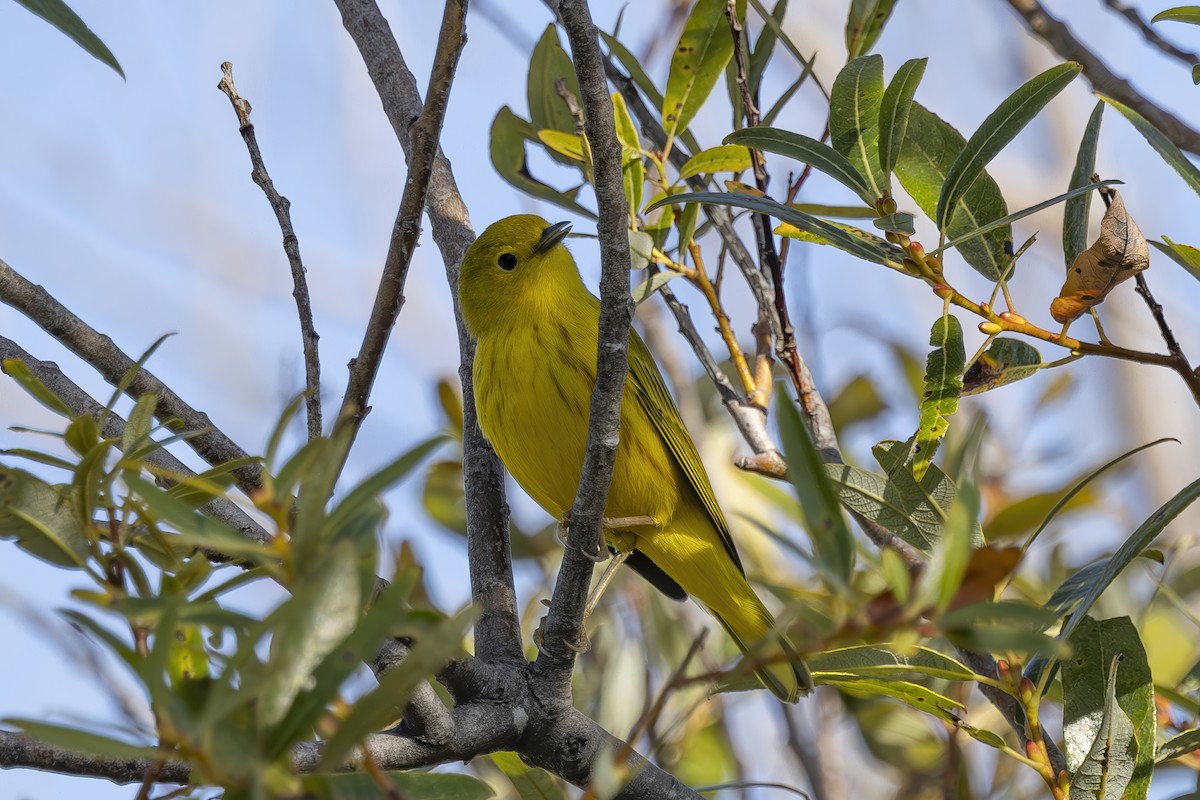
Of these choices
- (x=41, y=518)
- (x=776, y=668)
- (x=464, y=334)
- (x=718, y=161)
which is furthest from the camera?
(x=464, y=334)

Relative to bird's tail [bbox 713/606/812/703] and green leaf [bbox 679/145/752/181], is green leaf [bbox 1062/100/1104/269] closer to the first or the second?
green leaf [bbox 679/145/752/181]

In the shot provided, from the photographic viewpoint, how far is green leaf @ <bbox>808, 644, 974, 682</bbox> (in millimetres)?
2020

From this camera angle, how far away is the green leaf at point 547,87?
3277 millimetres

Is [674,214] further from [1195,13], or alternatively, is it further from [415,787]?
[415,787]

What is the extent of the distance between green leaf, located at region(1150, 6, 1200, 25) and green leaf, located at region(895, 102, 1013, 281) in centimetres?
42

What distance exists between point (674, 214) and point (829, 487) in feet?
6.46

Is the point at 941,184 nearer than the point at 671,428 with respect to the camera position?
Yes

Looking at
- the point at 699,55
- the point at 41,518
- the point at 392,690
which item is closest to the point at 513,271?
the point at 699,55

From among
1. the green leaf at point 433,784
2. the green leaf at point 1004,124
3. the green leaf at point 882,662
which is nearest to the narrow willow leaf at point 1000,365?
the green leaf at point 1004,124

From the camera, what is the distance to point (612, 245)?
1831 millimetres

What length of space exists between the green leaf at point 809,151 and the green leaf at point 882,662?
0.82m

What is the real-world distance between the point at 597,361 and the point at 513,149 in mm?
1539

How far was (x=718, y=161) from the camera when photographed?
9.05ft

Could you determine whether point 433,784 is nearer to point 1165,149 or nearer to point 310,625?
point 310,625
